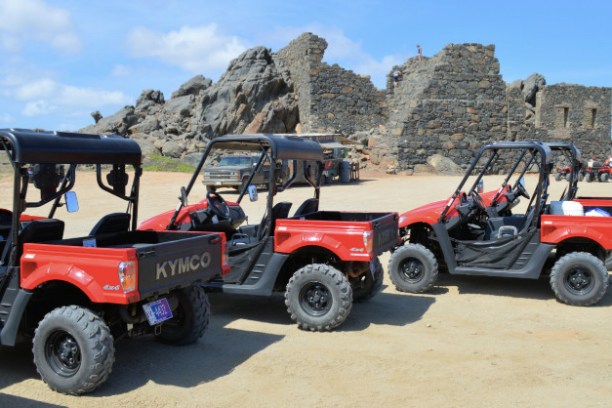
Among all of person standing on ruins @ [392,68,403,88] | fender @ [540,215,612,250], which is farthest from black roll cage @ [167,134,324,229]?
person standing on ruins @ [392,68,403,88]

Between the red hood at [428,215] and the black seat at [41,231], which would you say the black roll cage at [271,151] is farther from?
the black seat at [41,231]

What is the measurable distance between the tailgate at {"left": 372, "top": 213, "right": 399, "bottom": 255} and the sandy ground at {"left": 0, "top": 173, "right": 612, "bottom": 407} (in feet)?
2.35

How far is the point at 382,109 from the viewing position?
34906 millimetres

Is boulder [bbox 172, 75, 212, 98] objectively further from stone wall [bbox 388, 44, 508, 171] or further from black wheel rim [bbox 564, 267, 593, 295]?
black wheel rim [bbox 564, 267, 593, 295]

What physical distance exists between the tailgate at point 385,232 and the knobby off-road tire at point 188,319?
168cm

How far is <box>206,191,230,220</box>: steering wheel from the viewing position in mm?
6797

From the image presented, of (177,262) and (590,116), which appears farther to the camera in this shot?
(590,116)

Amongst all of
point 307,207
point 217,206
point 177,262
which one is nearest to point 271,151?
point 217,206

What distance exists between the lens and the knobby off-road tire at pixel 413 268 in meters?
7.54

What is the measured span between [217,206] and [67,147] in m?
2.21

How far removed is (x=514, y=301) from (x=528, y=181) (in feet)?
55.9

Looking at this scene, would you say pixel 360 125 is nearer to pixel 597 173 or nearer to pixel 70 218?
pixel 597 173

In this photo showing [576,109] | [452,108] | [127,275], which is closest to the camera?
[127,275]

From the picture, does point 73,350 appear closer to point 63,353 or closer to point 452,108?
point 63,353
